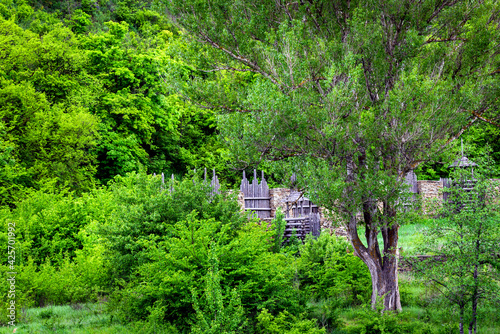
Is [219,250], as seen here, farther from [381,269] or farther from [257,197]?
[257,197]

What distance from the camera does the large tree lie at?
330 inches

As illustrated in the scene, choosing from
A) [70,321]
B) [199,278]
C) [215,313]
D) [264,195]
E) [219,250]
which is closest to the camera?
[215,313]

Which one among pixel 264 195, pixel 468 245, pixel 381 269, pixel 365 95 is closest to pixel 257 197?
pixel 264 195

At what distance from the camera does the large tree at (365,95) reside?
8.38m

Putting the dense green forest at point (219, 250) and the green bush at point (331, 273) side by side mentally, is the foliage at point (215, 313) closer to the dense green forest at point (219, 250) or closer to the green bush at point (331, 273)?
the dense green forest at point (219, 250)

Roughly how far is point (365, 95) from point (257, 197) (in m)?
8.22

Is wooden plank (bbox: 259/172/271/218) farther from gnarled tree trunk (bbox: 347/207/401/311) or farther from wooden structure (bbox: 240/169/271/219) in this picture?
gnarled tree trunk (bbox: 347/207/401/311)

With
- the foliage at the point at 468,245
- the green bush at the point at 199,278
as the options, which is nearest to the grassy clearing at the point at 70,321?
the green bush at the point at 199,278

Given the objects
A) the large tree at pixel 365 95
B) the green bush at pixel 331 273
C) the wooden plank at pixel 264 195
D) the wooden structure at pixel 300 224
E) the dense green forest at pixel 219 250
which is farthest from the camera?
the wooden plank at pixel 264 195

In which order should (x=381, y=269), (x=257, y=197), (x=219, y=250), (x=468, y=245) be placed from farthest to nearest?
(x=257, y=197) < (x=381, y=269) < (x=219, y=250) < (x=468, y=245)

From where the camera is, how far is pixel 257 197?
1667 cm

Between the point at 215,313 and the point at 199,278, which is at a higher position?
the point at 199,278

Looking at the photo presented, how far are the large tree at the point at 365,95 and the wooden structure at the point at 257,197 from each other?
6.75 m

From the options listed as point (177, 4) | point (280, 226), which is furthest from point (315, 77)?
point (280, 226)
